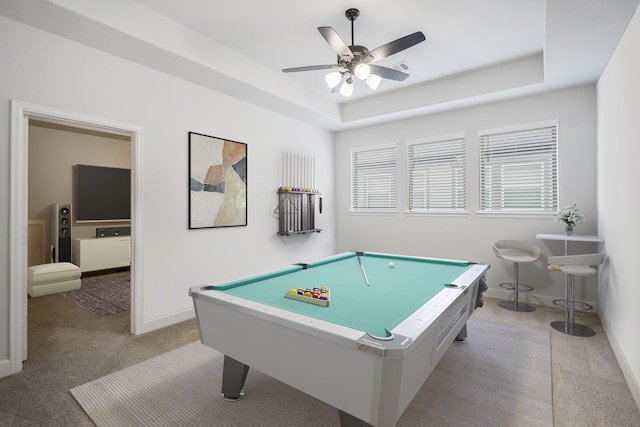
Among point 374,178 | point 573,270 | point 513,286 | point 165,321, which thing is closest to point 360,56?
point 573,270

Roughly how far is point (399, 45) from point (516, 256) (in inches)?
107

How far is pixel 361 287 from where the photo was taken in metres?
2.03

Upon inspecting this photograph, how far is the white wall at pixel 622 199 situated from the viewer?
6.81 feet

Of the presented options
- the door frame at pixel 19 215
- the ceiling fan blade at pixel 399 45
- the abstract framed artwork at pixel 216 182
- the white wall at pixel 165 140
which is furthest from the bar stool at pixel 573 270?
the door frame at pixel 19 215

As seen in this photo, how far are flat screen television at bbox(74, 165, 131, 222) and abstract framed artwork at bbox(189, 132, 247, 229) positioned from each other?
340 cm

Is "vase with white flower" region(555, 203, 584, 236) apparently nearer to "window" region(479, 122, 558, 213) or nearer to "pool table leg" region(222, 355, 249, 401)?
"window" region(479, 122, 558, 213)

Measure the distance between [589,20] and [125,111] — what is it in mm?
3780

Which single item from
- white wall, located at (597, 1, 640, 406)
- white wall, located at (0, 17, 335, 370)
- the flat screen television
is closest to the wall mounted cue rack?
white wall, located at (0, 17, 335, 370)

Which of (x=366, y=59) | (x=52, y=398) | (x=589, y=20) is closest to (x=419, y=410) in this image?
(x=52, y=398)

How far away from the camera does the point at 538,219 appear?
3896mm

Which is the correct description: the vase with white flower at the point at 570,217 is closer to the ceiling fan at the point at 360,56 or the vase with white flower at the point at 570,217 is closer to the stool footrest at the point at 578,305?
the stool footrest at the point at 578,305

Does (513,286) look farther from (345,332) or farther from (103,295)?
(103,295)

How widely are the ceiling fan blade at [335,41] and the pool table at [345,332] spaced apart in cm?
172

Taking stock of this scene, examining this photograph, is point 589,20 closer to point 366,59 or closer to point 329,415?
point 366,59
